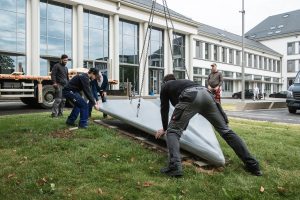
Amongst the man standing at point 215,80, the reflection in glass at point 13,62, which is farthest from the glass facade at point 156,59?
the man standing at point 215,80

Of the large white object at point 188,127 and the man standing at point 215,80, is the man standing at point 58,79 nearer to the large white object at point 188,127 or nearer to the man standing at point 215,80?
the large white object at point 188,127

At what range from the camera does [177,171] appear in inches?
186

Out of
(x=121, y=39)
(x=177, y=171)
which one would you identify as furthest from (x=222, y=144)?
(x=121, y=39)

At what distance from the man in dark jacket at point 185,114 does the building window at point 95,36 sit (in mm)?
27110

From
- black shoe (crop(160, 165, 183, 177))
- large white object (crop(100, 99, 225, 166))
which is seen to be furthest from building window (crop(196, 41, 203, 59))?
black shoe (crop(160, 165, 183, 177))

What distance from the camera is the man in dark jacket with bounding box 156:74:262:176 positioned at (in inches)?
186

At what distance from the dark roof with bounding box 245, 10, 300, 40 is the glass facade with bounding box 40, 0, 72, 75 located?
52957 millimetres

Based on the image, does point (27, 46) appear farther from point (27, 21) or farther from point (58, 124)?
point (58, 124)

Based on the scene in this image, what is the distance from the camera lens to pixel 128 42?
35.8 m

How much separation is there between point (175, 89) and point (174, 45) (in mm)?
36946

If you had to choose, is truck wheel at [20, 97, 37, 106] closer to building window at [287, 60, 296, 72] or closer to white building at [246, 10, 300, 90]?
white building at [246, 10, 300, 90]

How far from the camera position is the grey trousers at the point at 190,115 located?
4723mm

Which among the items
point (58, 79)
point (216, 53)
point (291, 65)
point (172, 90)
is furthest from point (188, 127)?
point (291, 65)

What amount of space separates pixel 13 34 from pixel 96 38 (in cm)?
852
